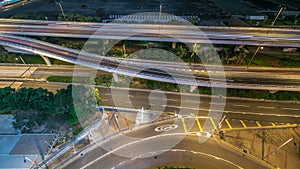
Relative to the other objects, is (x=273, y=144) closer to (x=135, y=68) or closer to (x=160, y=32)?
(x=135, y=68)

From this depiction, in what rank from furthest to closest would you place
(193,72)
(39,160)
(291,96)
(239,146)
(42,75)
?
(42,75)
(193,72)
(291,96)
(239,146)
(39,160)

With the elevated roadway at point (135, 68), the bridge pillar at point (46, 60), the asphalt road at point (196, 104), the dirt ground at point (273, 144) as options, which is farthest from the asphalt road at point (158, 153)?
the bridge pillar at point (46, 60)

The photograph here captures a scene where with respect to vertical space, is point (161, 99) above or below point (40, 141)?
above

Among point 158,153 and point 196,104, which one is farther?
point 196,104

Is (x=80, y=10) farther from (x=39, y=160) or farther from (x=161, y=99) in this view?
(x=39, y=160)

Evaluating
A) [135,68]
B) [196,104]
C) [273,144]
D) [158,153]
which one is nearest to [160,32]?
[135,68]

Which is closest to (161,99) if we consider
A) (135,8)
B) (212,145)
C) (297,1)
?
(212,145)

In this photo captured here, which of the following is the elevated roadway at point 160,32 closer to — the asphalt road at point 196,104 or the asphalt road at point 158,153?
the asphalt road at point 196,104

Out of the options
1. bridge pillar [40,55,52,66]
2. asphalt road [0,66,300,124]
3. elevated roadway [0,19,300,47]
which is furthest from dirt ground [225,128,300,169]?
bridge pillar [40,55,52,66]

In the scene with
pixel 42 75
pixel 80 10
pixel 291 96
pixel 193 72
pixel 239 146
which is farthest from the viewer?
pixel 80 10
